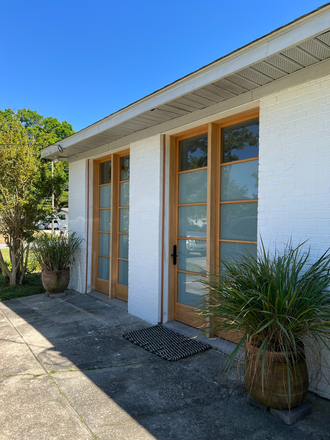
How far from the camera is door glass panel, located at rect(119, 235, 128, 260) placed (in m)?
5.25

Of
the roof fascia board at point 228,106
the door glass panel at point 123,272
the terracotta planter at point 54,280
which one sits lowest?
the terracotta planter at point 54,280

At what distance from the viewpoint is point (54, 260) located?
5762mm

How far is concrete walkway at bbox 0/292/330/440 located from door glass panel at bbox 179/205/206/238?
139 cm

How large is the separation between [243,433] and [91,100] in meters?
16.9

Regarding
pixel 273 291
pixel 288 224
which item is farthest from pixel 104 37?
pixel 273 291

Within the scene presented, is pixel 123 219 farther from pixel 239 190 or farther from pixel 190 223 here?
pixel 239 190

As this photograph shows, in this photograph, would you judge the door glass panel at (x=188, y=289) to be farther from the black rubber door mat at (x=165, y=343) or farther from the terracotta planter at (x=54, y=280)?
the terracotta planter at (x=54, y=280)

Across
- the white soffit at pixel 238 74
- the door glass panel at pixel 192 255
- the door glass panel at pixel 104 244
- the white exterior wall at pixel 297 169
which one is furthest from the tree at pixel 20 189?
the white exterior wall at pixel 297 169

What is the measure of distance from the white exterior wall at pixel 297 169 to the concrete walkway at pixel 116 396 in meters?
0.77

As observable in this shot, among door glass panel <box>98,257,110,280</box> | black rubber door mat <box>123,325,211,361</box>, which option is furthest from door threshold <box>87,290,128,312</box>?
black rubber door mat <box>123,325,211,361</box>

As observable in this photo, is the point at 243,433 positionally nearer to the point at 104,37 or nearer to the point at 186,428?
the point at 186,428

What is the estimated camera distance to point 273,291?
2.14m

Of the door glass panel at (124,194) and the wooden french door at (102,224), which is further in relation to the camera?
the wooden french door at (102,224)

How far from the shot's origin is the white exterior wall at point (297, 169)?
8.17 feet
